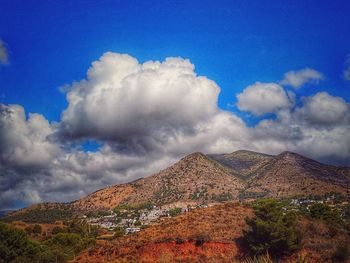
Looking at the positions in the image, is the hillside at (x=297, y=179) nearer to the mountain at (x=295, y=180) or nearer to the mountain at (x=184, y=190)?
the mountain at (x=295, y=180)

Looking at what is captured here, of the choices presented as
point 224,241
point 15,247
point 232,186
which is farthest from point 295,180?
point 15,247

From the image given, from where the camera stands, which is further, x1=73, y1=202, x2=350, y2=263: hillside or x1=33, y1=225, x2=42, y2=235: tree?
x1=33, y1=225, x2=42, y2=235: tree

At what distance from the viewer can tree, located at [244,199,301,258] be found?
3881 centimetres

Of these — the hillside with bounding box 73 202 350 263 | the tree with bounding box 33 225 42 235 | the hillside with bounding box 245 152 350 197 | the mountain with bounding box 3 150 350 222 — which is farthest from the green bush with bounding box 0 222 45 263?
the hillside with bounding box 245 152 350 197

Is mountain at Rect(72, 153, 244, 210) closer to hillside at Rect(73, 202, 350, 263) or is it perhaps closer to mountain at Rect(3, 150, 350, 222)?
mountain at Rect(3, 150, 350, 222)

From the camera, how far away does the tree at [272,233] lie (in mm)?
38812

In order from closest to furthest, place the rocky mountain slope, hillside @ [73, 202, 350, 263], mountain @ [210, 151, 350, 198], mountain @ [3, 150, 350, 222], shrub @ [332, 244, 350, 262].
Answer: shrub @ [332, 244, 350, 262], hillside @ [73, 202, 350, 263], mountain @ [210, 151, 350, 198], mountain @ [3, 150, 350, 222], the rocky mountain slope

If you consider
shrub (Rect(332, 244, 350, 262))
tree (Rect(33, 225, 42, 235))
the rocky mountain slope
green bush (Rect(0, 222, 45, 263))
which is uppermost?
the rocky mountain slope

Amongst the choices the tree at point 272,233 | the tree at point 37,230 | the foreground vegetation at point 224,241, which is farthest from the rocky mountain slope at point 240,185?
the tree at point 272,233

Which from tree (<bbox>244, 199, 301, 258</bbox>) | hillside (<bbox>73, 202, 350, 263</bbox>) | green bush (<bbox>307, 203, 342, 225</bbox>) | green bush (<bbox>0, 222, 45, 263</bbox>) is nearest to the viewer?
tree (<bbox>244, 199, 301, 258</bbox>)

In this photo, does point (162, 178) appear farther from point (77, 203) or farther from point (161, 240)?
point (161, 240)

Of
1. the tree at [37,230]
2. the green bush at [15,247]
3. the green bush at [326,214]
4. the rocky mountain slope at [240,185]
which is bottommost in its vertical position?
the green bush at [326,214]

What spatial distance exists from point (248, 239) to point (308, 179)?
140m

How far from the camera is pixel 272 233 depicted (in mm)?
38906
